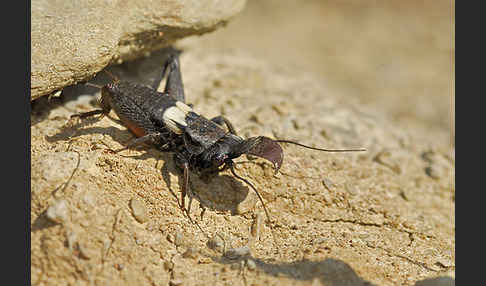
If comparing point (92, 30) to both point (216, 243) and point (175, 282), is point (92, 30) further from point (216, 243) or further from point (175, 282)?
point (175, 282)

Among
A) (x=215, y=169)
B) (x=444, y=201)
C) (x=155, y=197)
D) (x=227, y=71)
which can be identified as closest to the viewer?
(x=155, y=197)

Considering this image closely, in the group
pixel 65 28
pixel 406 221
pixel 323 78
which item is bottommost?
pixel 323 78

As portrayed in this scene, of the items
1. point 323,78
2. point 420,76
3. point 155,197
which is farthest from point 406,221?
point 420,76

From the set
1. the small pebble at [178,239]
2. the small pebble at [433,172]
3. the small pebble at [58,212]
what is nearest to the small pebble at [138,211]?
the small pebble at [178,239]

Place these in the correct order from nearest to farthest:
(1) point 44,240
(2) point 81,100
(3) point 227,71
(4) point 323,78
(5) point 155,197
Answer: (1) point 44,240 < (5) point 155,197 < (2) point 81,100 < (3) point 227,71 < (4) point 323,78

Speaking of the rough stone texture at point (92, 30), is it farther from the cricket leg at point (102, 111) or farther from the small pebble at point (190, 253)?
the small pebble at point (190, 253)

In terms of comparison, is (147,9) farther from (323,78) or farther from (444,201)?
(323,78)
